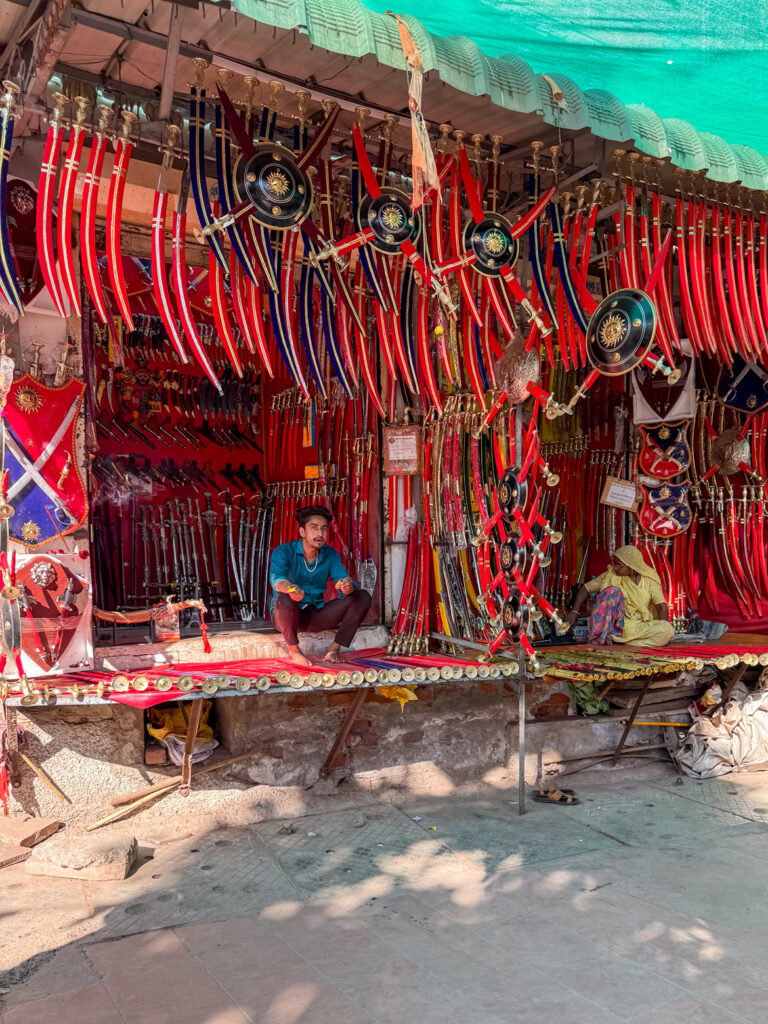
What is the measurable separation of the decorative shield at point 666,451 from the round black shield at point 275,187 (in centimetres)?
340

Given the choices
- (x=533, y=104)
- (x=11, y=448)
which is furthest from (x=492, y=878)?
(x=533, y=104)

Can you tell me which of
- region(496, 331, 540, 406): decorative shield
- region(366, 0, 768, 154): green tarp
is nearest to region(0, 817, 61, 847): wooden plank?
region(496, 331, 540, 406): decorative shield

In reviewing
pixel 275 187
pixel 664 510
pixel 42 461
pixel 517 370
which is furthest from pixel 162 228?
pixel 664 510

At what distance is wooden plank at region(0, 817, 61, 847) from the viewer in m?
3.84

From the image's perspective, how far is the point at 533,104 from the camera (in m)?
3.79

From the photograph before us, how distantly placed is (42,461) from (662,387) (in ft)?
14.0

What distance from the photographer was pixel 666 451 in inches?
239

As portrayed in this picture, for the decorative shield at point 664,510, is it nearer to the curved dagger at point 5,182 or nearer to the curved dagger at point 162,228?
the curved dagger at point 162,228

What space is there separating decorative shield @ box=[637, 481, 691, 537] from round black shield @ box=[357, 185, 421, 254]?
9.86ft

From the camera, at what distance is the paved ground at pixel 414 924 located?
2.72 metres

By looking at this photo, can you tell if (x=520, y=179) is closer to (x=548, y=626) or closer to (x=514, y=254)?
(x=514, y=254)

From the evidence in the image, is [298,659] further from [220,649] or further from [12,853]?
[12,853]

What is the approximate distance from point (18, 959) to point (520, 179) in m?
4.72

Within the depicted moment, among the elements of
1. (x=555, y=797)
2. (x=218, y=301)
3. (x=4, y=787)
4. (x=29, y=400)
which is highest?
(x=218, y=301)
